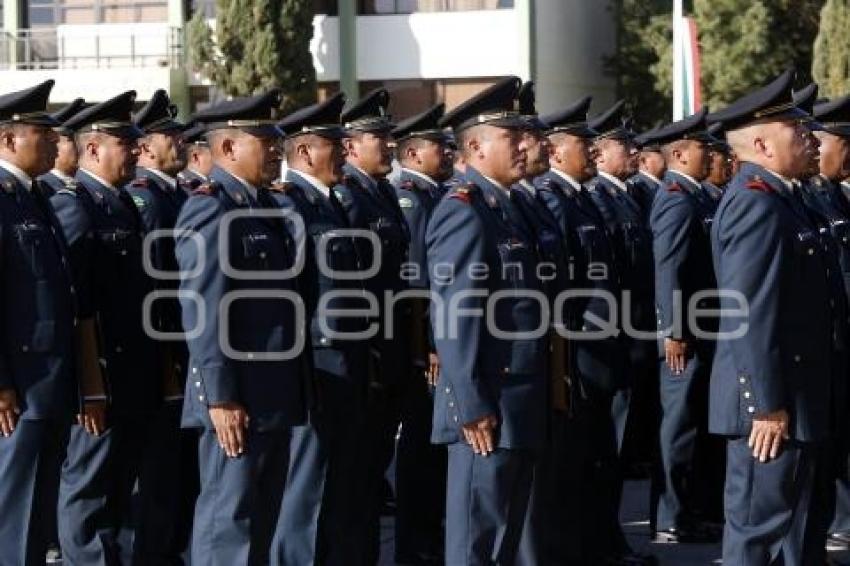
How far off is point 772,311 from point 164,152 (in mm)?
3273

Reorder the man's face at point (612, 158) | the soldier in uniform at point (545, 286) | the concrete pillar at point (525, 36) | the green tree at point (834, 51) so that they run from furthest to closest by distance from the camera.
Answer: the concrete pillar at point (525, 36)
the green tree at point (834, 51)
the man's face at point (612, 158)
the soldier in uniform at point (545, 286)

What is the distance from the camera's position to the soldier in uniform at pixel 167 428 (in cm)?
731

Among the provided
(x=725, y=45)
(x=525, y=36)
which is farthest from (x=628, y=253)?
(x=525, y=36)

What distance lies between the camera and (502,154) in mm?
6469

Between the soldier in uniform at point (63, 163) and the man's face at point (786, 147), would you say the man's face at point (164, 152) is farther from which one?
the man's face at point (786, 147)

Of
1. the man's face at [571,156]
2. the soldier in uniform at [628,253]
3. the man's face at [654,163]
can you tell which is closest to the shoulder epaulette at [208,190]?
the man's face at [571,156]

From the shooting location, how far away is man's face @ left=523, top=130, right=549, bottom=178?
261 inches

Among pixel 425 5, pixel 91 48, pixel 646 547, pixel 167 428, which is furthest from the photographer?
pixel 91 48

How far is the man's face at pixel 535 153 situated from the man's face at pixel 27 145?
1.81 m

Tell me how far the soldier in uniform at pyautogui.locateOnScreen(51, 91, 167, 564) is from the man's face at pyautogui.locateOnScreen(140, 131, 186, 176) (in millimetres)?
597

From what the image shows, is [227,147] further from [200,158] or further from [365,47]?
[365,47]

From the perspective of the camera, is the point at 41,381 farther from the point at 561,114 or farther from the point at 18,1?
the point at 18,1

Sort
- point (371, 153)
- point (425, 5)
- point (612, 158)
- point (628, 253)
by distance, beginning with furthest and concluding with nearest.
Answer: point (425, 5)
point (612, 158)
point (628, 253)
point (371, 153)

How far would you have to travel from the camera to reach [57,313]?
20.5 feet
